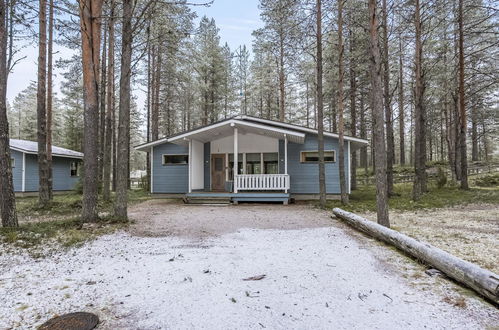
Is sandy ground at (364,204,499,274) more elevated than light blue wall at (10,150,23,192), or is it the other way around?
light blue wall at (10,150,23,192)

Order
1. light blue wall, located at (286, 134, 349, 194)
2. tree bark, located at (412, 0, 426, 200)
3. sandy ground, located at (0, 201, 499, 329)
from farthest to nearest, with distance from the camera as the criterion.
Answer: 1. light blue wall, located at (286, 134, 349, 194)
2. tree bark, located at (412, 0, 426, 200)
3. sandy ground, located at (0, 201, 499, 329)

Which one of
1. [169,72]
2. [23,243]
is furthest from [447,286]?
[169,72]

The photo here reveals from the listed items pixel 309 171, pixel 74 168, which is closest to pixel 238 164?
pixel 309 171

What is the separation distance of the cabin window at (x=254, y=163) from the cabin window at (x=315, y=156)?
2043 millimetres

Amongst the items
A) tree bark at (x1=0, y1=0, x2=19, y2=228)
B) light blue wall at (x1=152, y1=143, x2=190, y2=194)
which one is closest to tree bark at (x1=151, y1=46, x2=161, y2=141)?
light blue wall at (x1=152, y1=143, x2=190, y2=194)

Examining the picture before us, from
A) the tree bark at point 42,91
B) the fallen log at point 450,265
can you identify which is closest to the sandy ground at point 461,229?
the fallen log at point 450,265

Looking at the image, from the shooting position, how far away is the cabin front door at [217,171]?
12.9 meters

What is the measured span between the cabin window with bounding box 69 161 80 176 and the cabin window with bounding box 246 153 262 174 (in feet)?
39.8

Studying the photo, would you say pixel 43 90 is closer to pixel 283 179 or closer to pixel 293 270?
pixel 283 179

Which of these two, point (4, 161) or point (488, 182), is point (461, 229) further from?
point (488, 182)

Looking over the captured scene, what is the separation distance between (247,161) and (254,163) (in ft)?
1.19

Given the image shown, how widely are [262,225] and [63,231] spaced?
13.7ft

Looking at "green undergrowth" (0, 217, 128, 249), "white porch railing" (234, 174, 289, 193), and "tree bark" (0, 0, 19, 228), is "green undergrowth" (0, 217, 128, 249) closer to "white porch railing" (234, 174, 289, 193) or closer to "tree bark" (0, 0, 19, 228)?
"tree bark" (0, 0, 19, 228)

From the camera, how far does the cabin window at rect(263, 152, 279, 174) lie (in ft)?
40.8
